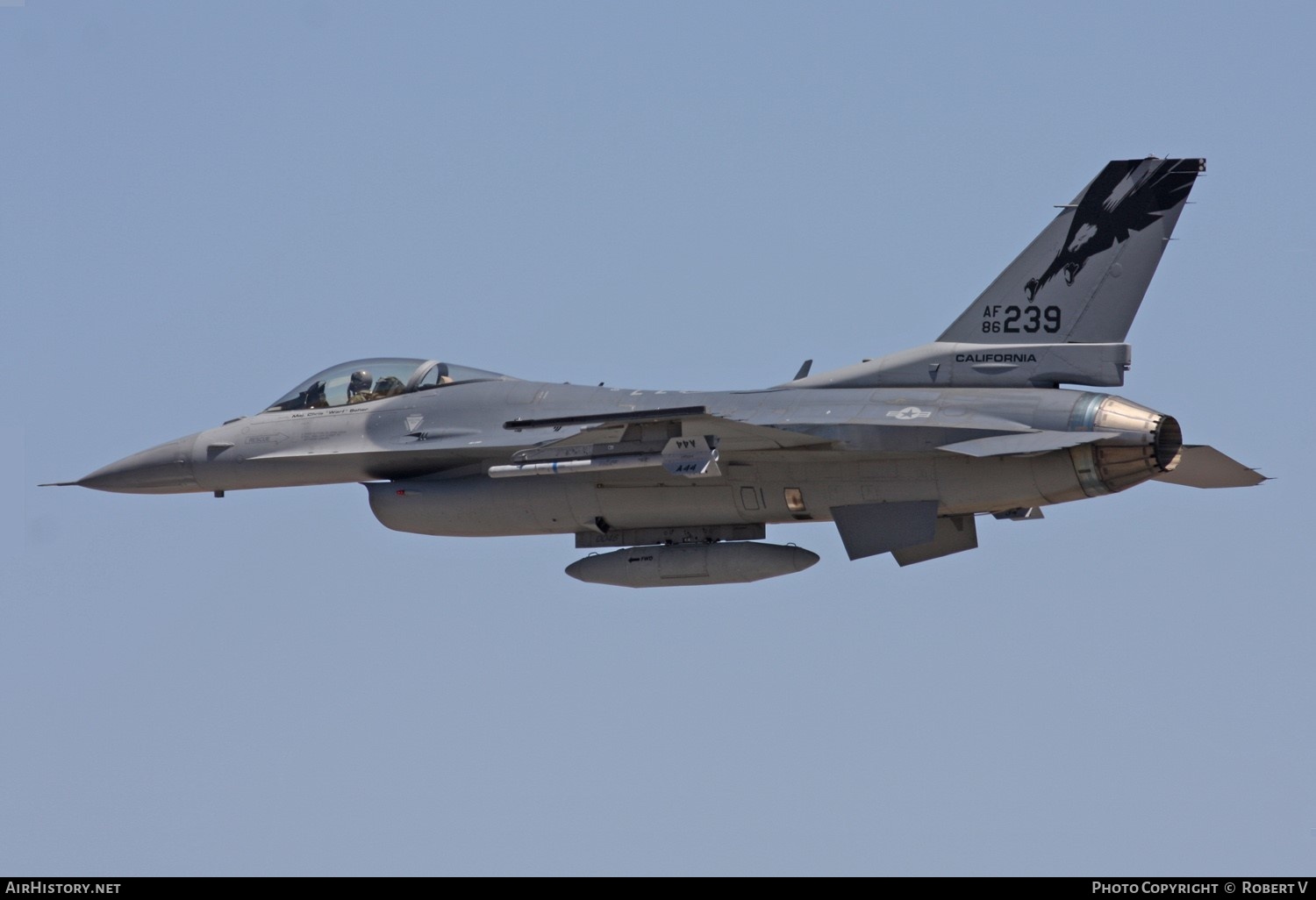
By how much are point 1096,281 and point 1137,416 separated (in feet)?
6.06

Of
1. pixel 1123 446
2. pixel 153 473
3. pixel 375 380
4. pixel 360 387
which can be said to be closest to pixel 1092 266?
pixel 1123 446

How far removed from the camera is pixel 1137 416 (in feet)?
64.2

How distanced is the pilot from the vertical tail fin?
7096 millimetres

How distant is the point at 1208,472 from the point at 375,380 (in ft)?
31.9

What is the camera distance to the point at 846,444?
20.3 metres

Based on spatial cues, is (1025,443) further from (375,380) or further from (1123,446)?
Answer: (375,380)

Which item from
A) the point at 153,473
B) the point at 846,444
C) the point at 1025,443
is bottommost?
the point at 1025,443

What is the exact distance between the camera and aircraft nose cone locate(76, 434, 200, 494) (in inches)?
941

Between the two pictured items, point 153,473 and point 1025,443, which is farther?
point 153,473

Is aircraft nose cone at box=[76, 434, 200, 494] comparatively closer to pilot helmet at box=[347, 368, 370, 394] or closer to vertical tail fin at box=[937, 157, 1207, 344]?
pilot helmet at box=[347, 368, 370, 394]

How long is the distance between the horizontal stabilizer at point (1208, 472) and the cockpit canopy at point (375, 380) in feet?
26.0

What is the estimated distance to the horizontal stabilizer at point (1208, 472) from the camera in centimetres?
2075
